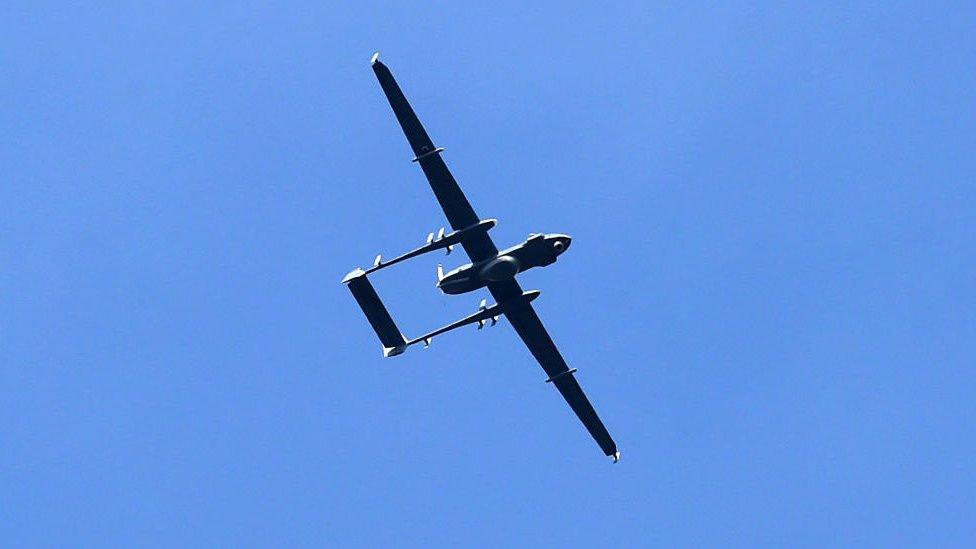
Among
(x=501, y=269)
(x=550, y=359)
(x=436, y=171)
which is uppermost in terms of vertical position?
(x=436, y=171)

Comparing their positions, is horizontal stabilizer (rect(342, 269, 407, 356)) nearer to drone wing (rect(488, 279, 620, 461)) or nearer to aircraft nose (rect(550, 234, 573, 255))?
drone wing (rect(488, 279, 620, 461))

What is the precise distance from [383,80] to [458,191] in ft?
25.1

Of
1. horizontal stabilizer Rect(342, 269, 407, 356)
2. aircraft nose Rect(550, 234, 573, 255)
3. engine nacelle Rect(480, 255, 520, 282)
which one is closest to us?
aircraft nose Rect(550, 234, 573, 255)

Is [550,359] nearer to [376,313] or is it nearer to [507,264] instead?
[507,264]

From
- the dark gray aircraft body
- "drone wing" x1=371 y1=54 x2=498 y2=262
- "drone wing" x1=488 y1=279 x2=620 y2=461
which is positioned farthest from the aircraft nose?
"drone wing" x1=488 y1=279 x2=620 y2=461

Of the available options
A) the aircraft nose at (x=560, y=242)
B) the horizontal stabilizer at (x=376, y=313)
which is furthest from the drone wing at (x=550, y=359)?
the horizontal stabilizer at (x=376, y=313)

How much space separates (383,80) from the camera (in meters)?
80.1

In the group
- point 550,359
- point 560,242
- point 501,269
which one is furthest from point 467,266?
point 550,359

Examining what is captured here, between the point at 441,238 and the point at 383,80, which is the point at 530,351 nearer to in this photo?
the point at 441,238

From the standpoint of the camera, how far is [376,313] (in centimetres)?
8706

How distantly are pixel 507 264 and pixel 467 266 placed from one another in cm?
249

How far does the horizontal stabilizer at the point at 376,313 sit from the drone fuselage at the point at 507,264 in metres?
4.48

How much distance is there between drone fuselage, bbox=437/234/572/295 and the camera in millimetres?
→ 82938

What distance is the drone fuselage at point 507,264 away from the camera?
3265 inches
